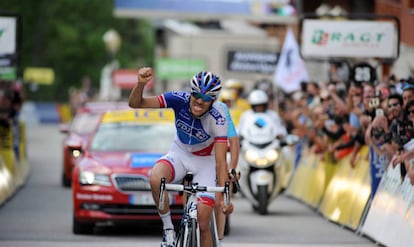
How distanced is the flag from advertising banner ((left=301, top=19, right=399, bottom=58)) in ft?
17.2

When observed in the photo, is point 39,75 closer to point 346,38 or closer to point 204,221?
point 346,38

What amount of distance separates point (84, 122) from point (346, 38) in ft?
17.2

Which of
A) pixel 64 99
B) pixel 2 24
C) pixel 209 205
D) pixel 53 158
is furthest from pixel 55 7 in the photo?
pixel 209 205

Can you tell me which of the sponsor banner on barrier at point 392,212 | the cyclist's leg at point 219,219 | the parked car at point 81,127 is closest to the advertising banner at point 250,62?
the parked car at point 81,127

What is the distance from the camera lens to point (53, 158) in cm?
3678

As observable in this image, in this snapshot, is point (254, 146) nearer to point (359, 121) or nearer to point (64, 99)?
point (359, 121)

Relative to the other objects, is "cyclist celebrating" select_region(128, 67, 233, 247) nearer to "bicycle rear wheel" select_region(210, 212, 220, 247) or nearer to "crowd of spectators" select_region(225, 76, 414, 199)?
"bicycle rear wheel" select_region(210, 212, 220, 247)

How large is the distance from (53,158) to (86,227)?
20.9m

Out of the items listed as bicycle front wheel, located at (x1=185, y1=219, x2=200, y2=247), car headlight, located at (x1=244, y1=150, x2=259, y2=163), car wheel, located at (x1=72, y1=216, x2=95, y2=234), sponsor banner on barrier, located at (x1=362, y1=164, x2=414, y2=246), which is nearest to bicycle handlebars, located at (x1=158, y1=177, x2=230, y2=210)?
bicycle front wheel, located at (x1=185, y1=219, x2=200, y2=247)

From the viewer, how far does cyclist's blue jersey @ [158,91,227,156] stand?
11227mm

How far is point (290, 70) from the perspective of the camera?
28.3m

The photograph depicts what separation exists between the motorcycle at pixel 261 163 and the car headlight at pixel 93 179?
446cm

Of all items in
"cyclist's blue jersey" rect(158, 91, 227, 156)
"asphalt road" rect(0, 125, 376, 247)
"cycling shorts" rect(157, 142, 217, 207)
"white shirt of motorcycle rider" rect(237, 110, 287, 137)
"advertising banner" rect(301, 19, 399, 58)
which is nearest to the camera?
"cyclist's blue jersey" rect(158, 91, 227, 156)

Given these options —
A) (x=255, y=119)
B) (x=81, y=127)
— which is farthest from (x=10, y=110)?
(x=255, y=119)
